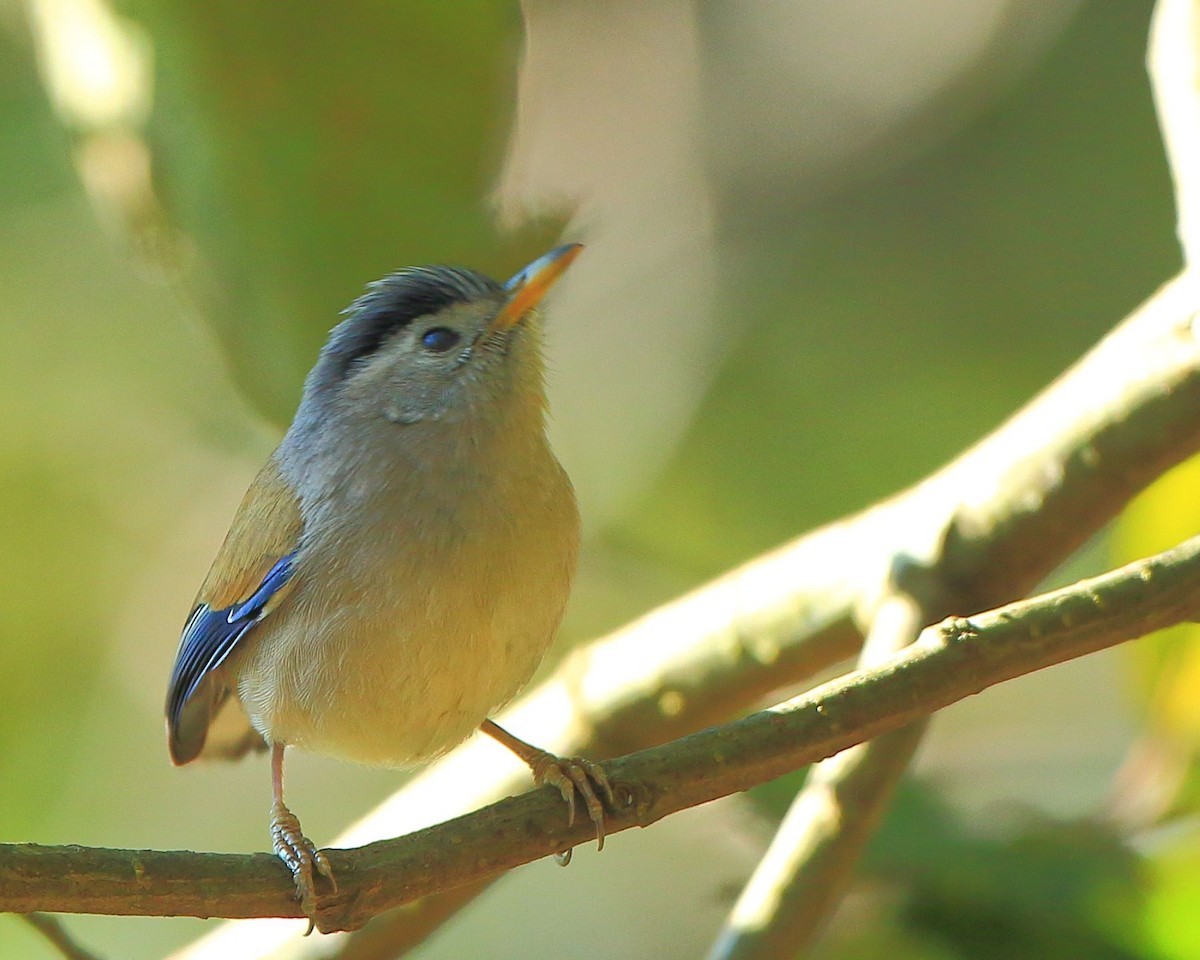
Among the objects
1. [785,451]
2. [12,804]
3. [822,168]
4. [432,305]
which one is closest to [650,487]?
[785,451]

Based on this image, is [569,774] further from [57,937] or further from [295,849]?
[57,937]

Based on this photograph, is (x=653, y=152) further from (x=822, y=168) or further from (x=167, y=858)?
(x=167, y=858)

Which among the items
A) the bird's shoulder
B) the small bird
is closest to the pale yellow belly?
the small bird

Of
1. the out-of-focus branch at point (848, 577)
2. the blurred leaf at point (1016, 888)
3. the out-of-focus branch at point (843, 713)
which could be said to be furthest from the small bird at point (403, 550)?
the blurred leaf at point (1016, 888)

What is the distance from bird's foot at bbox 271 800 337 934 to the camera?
2.02m

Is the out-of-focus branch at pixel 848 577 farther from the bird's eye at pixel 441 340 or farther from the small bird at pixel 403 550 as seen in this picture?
the bird's eye at pixel 441 340

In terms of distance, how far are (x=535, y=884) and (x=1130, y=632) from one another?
16.8 feet

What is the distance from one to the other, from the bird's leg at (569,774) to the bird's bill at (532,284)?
2.78 feet

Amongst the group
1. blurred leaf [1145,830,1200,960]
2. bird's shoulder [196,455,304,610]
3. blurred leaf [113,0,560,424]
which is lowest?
blurred leaf [1145,830,1200,960]

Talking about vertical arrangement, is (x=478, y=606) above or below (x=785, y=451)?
below

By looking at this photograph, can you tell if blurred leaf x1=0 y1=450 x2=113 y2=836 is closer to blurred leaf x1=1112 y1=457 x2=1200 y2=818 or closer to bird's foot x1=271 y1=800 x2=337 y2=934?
bird's foot x1=271 y1=800 x2=337 y2=934

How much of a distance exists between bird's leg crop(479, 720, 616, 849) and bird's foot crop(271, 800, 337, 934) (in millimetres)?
377

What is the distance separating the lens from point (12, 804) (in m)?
4.98

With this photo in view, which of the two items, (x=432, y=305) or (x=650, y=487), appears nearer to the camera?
(x=432, y=305)
